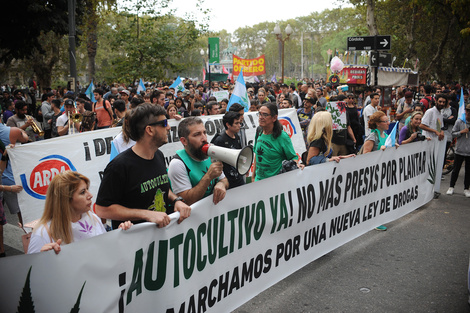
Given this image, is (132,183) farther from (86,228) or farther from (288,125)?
(288,125)

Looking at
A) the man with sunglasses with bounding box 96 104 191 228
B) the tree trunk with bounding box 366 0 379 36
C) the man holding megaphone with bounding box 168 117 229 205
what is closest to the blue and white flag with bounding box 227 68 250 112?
the man holding megaphone with bounding box 168 117 229 205

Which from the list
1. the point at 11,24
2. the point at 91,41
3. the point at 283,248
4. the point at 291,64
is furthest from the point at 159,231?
the point at 291,64

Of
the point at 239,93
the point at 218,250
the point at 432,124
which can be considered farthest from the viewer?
the point at 239,93

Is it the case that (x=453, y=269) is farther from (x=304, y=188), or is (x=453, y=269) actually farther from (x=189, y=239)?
(x=189, y=239)

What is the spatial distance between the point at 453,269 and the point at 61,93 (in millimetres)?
16469

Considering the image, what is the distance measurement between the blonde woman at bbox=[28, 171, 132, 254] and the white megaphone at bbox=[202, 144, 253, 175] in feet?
2.59

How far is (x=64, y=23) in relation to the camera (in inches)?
615

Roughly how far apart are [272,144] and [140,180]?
94.2 inches

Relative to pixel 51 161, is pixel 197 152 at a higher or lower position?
higher

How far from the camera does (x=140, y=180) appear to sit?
302cm

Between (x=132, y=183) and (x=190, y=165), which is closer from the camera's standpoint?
(x=132, y=183)

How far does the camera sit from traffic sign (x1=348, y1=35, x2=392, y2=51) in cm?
1305

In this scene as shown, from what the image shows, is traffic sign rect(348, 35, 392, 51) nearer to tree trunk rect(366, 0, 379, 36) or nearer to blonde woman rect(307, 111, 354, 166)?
blonde woman rect(307, 111, 354, 166)

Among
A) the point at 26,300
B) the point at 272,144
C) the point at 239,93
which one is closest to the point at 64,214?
the point at 26,300
